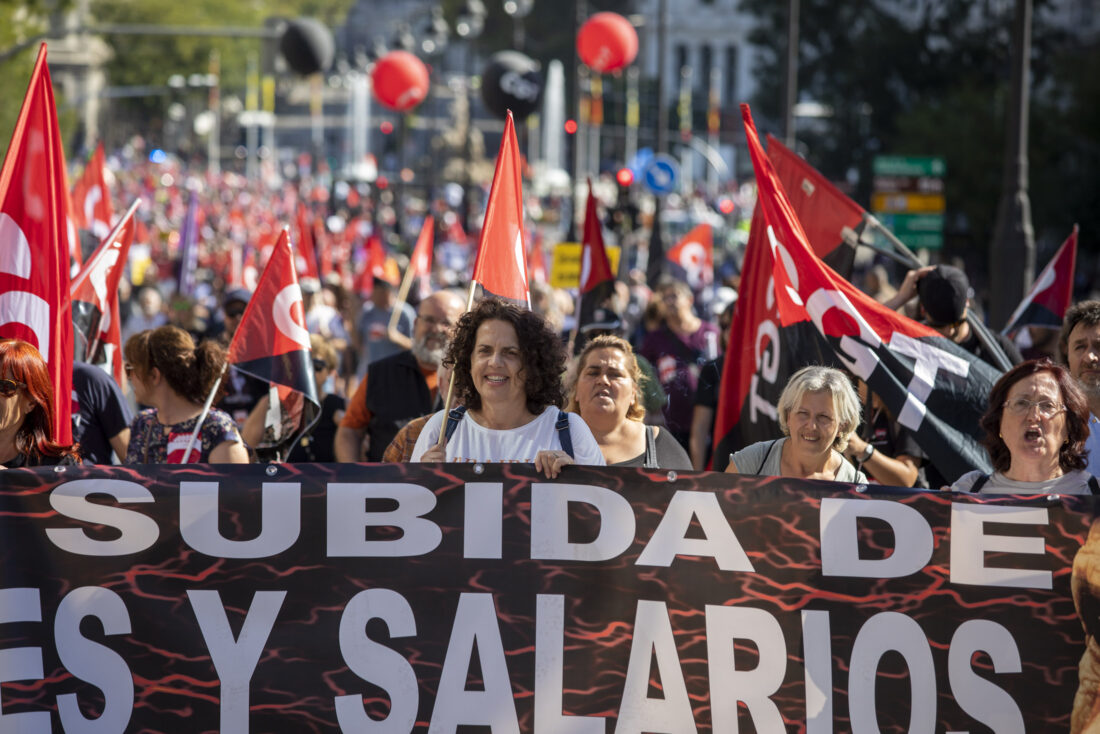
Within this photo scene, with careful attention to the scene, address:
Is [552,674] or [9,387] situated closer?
[552,674]

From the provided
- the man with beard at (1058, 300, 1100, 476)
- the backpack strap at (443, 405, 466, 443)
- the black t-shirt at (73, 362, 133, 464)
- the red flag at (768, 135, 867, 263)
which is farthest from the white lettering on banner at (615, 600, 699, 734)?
the red flag at (768, 135, 867, 263)

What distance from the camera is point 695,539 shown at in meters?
4.21

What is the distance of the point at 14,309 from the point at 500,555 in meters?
1.89

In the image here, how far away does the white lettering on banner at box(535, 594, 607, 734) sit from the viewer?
4141mm

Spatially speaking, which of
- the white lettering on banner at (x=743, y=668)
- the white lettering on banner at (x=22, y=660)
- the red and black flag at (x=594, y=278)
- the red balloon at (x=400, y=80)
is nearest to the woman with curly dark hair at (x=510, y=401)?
the white lettering on banner at (x=743, y=668)

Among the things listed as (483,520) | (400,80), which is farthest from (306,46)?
(483,520)

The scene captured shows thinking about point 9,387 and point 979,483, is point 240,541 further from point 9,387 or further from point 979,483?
point 979,483

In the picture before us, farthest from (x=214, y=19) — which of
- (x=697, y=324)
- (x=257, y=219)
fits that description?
(x=697, y=324)

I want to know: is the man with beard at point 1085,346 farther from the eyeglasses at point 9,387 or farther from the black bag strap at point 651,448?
the eyeglasses at point 9,387

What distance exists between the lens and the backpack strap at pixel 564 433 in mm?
4481

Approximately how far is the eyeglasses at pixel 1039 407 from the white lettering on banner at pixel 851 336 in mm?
847

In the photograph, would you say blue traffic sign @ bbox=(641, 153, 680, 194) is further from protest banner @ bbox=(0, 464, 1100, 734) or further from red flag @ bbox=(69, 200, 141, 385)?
protest banner @ bbox=(0, 464, 1100, 734)

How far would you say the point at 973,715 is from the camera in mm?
4039

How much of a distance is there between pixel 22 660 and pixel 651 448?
225cm
